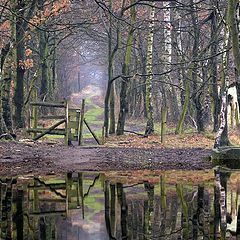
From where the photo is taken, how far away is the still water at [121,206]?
680cm

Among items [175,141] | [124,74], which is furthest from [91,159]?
[124,74]

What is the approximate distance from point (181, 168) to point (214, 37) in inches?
418

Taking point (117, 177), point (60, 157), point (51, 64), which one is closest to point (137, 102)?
point (51, 64)

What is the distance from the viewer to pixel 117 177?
1173 centimetres

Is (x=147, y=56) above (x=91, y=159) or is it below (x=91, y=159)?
above

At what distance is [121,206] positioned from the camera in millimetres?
8414

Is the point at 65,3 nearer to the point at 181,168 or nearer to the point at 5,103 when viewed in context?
the point at 5,103

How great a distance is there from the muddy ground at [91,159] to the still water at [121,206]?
132cm

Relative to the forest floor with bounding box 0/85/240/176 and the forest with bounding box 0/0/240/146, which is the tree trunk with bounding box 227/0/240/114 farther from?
the forest floor with bounding box 0/85/240/176

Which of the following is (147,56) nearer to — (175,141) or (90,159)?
(175,141)

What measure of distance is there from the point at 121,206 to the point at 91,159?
6.32m

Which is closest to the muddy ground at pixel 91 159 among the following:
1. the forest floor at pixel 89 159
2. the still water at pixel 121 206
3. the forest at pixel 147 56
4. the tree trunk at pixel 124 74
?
the forest floor at pixel 89 159

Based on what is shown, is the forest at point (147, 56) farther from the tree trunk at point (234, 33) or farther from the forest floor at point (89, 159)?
the forest floor at point (89, 159)

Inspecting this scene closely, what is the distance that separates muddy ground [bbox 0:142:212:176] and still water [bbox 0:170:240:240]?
4.34ft
